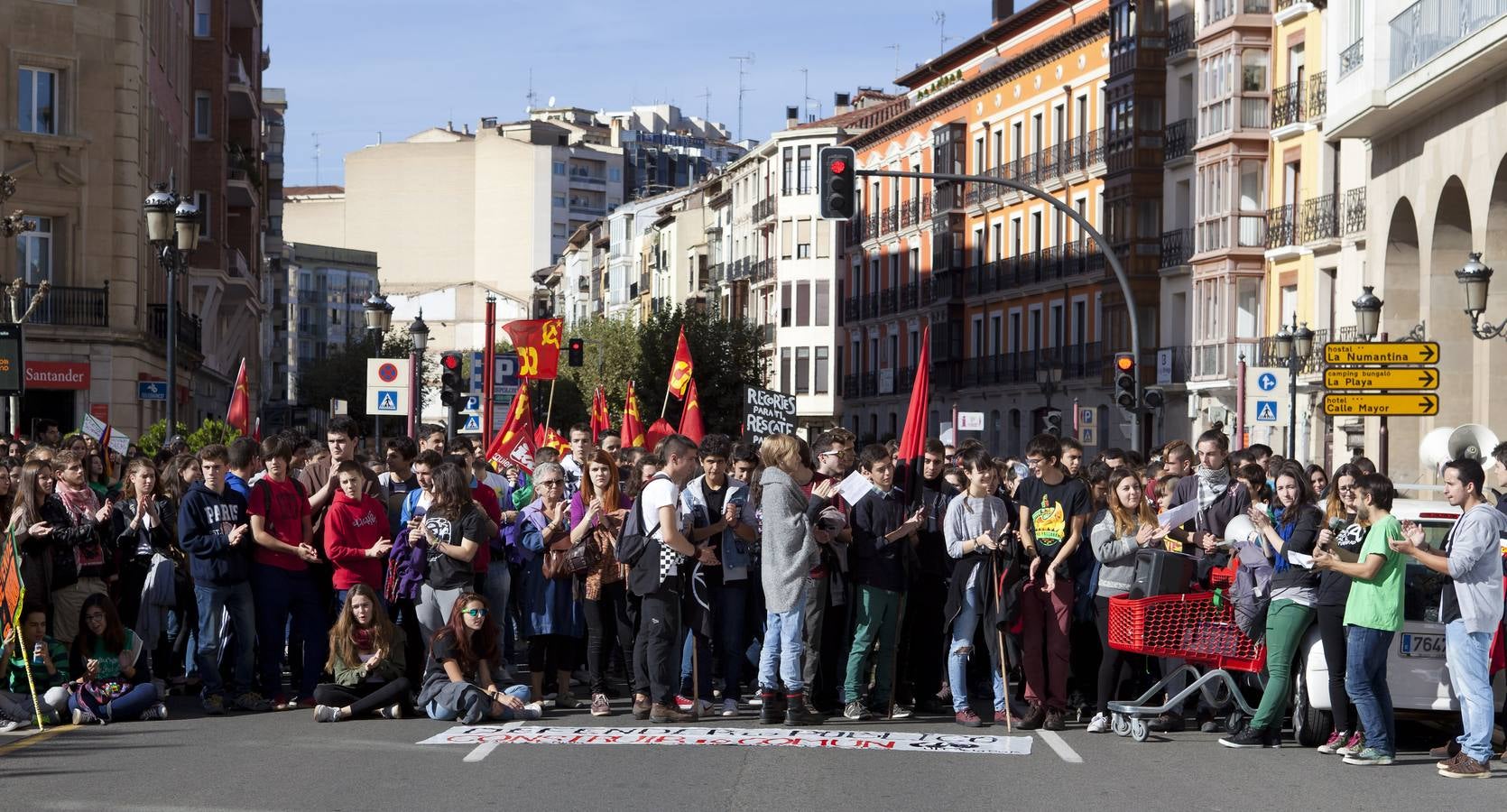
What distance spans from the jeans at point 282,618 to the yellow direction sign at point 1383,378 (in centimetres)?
1227

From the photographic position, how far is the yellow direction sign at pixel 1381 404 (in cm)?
2311

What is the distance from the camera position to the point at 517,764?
1215 cm

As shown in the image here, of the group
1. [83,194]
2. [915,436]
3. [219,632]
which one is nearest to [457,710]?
[219,632]

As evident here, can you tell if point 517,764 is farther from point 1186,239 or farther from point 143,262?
point 1186,239

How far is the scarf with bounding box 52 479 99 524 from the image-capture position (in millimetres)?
14562

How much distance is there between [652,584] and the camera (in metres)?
14.2

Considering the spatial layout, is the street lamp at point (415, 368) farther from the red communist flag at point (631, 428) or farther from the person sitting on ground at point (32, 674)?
the person sitting on ground at point (32, 674)

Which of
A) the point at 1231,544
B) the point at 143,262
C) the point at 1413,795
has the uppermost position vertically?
the point at 143,262

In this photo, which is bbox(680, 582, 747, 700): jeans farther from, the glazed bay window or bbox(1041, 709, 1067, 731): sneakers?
the glazed bay window

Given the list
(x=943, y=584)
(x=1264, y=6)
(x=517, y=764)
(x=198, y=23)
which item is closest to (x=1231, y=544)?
(x=943, y=584)

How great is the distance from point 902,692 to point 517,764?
3.77 m

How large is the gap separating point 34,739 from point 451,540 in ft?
9.42

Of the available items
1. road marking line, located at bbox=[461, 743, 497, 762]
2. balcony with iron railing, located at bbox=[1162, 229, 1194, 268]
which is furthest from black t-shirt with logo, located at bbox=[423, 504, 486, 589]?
balcony with iron railing, located at bbox=[1162, 229, 1194, 268]

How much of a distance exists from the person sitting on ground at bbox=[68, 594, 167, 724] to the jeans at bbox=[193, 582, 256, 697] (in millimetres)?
421
